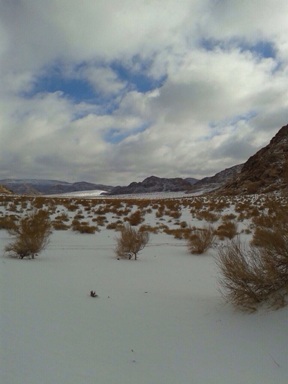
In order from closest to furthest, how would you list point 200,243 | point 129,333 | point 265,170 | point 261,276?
1. point 129,333
2. point 261,276
3. point 200,243
4. point 265,170

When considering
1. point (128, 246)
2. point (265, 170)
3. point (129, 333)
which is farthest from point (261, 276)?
point (265, 170)

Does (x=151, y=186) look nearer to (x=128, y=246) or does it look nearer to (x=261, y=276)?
(x=128, y=246)

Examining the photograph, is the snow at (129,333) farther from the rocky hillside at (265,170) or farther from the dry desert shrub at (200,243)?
the rocky hillside at (265,170)

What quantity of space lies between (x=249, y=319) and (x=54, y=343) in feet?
7.06

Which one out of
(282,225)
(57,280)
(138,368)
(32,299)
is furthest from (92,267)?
(138,368)

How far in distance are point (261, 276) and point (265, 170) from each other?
53268 mm

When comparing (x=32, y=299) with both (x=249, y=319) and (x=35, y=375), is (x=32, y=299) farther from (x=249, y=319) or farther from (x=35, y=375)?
(x=249, y=319)

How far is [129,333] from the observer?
12.7 ft

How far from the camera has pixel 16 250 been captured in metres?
8.18

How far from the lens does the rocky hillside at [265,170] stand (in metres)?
47.6

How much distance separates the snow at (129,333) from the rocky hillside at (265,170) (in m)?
39.2

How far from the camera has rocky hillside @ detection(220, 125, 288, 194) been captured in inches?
1874

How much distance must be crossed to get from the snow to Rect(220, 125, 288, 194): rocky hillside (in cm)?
3916

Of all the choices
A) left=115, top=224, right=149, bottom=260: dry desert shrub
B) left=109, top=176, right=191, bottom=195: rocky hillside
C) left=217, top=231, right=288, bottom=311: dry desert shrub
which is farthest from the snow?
left=109, top=176, right=191, bottom=195: rocky hillside
